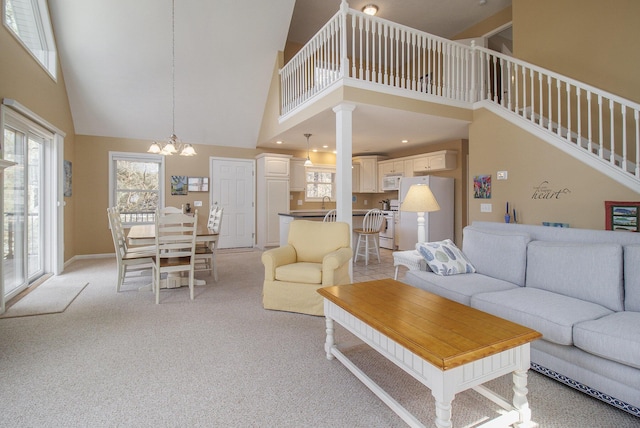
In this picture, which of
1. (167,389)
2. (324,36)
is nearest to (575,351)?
(167,389)

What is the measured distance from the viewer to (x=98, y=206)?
620 cm

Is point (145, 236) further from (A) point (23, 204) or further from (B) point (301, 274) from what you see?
(B) point (301, 274)

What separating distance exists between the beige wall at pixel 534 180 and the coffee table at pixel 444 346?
2.69 m

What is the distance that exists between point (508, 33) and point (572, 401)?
7025mm

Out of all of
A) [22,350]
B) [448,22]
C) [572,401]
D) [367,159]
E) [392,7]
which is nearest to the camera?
[572,401]

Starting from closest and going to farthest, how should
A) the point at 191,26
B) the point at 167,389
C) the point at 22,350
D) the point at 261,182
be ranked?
the point at 167,389, the point at 22,350, the point at 191,26, the point at 261,182

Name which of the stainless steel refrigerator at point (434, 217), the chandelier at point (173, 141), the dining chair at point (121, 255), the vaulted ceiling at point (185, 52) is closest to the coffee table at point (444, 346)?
the dining chair at point (121, 255)

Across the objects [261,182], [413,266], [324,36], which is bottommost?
[413,266]

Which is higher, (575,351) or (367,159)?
(367,159)

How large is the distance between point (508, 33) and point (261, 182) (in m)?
5.97

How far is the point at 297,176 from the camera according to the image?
307 inches

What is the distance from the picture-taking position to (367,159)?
8.09 metres

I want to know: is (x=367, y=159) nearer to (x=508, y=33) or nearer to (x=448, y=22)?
(x=448, y=22)

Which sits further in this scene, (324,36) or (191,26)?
(191,26)
